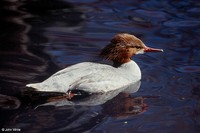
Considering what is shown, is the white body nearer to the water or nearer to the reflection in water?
the water

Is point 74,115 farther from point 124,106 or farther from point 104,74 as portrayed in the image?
point 104,74

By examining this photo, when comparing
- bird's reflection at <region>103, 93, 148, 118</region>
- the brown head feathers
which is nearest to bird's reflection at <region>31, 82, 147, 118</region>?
bird's reflection at <region>103, 93, 148, 118</region>

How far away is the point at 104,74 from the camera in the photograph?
21.3 feet

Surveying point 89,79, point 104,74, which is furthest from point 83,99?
point 104,74

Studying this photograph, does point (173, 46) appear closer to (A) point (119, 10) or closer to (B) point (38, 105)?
(A) point (119, 10)

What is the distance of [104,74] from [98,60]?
1160mm

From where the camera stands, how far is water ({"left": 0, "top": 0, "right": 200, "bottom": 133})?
567 centimetres

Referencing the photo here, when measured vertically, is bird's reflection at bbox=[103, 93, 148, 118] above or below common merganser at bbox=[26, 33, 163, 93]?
below

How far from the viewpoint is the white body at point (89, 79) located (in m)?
A: 6.12

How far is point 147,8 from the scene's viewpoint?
34.8 feet

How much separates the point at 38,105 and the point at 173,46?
10.5 ft

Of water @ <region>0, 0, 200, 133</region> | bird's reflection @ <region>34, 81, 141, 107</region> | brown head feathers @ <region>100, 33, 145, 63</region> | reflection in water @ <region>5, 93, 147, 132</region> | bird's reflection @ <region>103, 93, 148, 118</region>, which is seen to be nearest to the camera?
reflection in water @ <region>5, 93, 147, 132</region>

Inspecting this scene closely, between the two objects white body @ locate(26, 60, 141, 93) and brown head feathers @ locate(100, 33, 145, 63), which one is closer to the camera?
white body @ locate(26, 60, 141, 93)

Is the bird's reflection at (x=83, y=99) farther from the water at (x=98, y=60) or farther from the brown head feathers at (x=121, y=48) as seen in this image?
the brown head feathers at (x=121, y=48)
